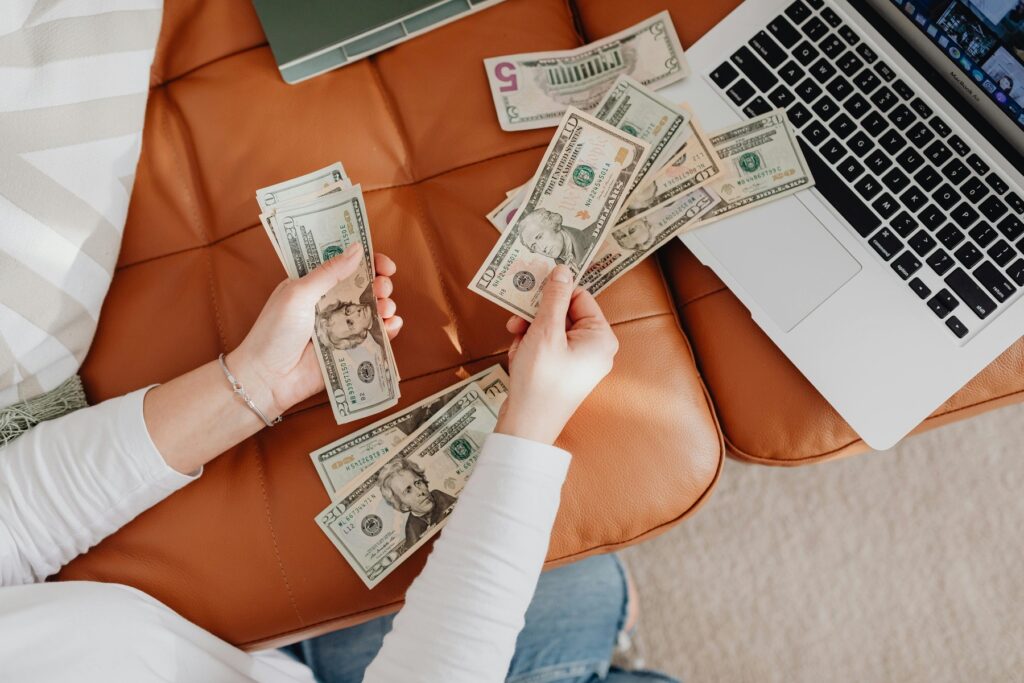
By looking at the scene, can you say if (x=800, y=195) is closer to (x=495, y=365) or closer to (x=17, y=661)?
(x=495, y=365)

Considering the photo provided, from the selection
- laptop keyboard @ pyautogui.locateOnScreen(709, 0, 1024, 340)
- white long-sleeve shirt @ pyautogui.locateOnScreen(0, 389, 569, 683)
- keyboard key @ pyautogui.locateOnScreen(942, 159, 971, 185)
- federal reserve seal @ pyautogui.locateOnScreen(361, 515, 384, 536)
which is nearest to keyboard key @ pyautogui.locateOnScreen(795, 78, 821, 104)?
laptop keyboard @ pyautogui.locateOnScreen(709, 0, 1024, 340)

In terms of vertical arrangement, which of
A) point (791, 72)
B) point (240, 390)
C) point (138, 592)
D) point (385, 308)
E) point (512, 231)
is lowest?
point (138, 592)

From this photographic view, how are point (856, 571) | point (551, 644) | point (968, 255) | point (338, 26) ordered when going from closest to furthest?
point (968, 255), point (338, 26), point (551, 644), point (856, 571)

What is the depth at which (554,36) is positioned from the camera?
3.90 ft

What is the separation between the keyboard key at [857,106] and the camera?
42.7 inches

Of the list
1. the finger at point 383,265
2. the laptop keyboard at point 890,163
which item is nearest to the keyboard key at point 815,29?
the laptop keyboard at point 890,163

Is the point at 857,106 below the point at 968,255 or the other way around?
the other way around

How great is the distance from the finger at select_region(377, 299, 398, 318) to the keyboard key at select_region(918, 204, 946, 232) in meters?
0.79

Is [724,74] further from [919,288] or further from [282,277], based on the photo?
[282,277]

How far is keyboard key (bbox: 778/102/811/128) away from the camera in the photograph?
3.62 feet

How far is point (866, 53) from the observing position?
1.09 m

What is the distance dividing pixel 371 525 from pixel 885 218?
873 mm

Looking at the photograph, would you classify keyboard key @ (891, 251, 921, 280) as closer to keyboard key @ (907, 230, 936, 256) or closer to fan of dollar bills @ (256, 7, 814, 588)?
keyboard key @ (907, 230, 936, 256)

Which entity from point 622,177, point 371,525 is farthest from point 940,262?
point 371,525
